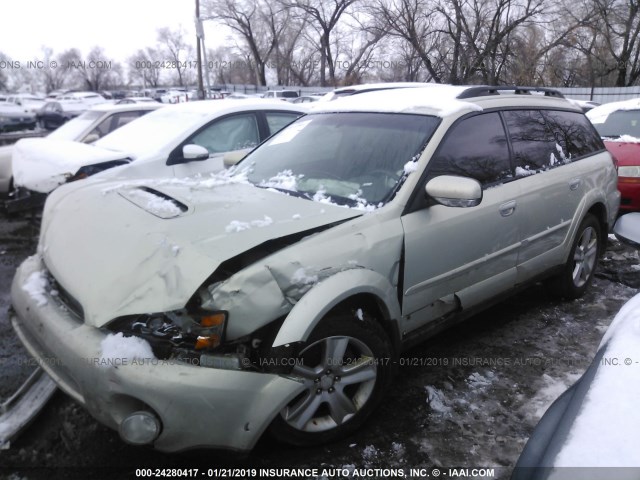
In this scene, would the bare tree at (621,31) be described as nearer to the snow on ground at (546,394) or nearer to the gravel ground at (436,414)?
the gravel ground at (436,414)

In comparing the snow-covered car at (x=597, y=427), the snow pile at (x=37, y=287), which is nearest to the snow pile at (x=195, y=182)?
the snow pile at (x=37, y=287)

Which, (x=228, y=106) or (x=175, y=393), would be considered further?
(x=228, y=106)

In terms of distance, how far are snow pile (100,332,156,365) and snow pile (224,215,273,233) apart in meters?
0.61

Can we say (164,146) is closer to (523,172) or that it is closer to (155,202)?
(155,202)

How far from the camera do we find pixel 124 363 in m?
1.95

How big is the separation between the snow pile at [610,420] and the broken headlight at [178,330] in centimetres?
129

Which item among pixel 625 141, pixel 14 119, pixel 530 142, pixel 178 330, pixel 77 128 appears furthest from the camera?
pixel 14 119

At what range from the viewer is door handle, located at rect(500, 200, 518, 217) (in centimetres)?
322

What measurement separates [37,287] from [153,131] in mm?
3645

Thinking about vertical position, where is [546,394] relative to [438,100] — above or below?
below

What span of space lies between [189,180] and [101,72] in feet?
233

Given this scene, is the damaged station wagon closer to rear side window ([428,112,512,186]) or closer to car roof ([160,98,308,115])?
rear side window ([428,112,512,186])

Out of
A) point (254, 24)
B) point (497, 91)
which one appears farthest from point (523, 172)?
Result: point (254, 24)

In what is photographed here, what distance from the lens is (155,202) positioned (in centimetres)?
268
